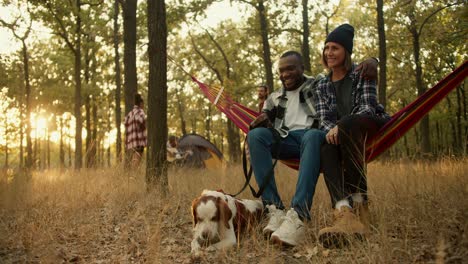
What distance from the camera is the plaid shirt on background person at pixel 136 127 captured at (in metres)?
7.17

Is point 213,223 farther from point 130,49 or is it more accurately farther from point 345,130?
point 130,49

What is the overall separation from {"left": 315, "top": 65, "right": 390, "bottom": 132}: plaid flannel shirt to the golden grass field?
0.61 meters

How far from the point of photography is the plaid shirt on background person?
7172 millimetres

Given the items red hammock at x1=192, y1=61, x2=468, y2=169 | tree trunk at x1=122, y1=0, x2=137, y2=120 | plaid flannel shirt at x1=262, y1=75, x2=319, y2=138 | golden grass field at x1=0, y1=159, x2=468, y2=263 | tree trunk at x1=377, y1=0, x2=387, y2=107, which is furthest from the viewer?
tree trunk at x1=377, y1=0, x2=387, y2=107

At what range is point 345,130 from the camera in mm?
2529

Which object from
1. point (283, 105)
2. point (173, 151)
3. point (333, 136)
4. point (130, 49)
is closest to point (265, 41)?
point (173, 151)

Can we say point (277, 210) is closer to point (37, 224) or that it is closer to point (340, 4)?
point (37, 224)

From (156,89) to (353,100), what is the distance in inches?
87.6

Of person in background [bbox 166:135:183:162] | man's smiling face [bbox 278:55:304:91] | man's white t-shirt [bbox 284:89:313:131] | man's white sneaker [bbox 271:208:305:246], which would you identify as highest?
man's smiling face [bbox 278:55:304:91]

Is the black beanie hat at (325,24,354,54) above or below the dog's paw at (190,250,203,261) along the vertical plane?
above

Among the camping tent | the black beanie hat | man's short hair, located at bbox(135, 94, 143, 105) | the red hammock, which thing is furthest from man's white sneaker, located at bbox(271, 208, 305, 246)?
the camping tent

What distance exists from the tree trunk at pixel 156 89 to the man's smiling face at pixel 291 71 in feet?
5.17

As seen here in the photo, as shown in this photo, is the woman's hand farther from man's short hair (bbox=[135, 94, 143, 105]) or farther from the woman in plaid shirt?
man's short hair (bbox=[135, 94, 143, 105])

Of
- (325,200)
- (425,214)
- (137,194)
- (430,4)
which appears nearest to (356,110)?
(425,214)
